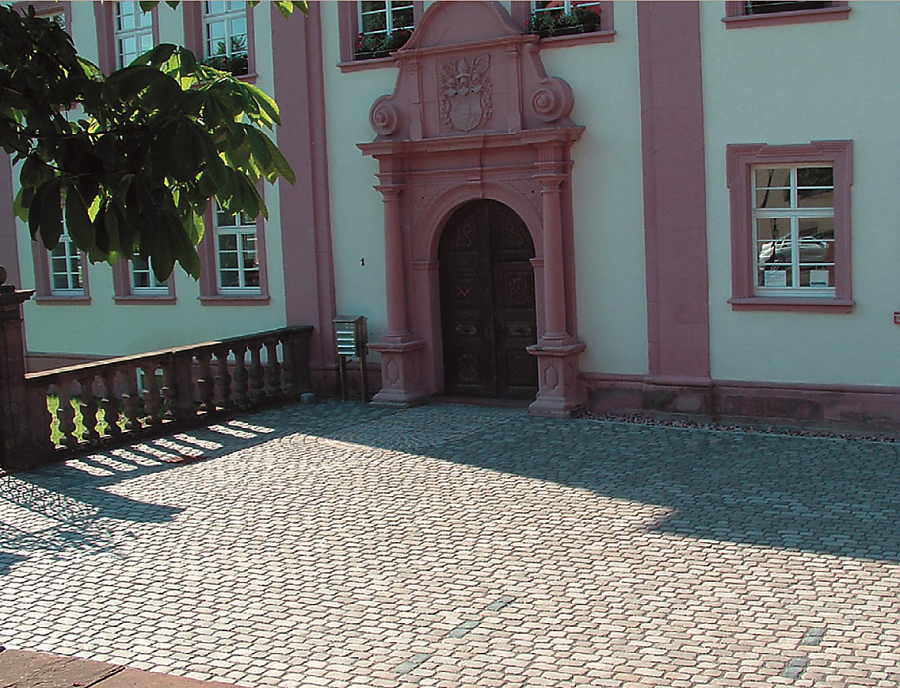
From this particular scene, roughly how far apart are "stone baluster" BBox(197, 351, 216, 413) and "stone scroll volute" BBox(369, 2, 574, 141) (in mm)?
3676

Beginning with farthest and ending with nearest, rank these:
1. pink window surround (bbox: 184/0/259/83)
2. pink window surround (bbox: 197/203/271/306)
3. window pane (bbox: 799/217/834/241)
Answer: pink window surround (bbox: 184/0/259/83)
pink window surround (bbox: 197/203/271/306)
window pane (bbox: 799/217/834/241)

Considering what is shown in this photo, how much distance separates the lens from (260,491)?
1104 cm

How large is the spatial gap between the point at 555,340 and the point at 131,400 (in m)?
5.02

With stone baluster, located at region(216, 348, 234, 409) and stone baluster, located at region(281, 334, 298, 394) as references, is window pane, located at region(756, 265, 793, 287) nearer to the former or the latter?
stone baluster, located at region(281, 334, 298, 394)

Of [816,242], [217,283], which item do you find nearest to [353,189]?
[217,283]

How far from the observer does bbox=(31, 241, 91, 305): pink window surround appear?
63.7 feet

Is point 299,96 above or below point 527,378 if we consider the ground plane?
above

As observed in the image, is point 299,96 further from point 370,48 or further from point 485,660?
point 485,660

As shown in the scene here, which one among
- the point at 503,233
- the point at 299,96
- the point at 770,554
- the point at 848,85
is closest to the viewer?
the point at 770,554

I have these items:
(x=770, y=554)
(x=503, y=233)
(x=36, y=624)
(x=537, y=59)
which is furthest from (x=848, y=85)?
(x=36, y=624)

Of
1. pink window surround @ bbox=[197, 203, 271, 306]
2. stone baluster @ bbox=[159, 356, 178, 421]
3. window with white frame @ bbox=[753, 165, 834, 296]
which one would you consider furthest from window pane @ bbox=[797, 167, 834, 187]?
pink window surround @ bbox=[197, 203, 271, 306]

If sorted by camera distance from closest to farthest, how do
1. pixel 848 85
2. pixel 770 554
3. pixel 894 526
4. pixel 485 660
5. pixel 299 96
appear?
pixel 485 660 < pixel 770 554 < pixel 894 526 < pixel 848 85 < pixel 299 96

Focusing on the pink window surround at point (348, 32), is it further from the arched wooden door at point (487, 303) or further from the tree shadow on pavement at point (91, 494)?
the tree shadow on pavement at point (91, 494)

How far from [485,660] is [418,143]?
9.67 metres
